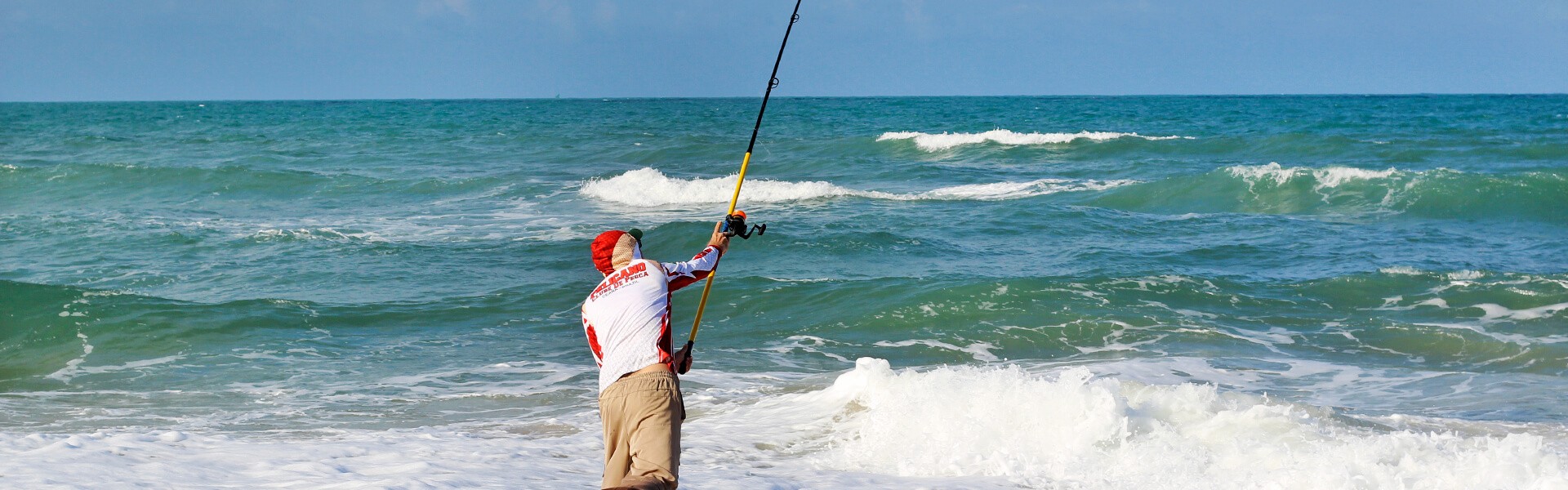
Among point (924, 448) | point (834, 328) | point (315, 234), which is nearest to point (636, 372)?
point (924, 448)

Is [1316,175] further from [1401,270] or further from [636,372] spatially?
[636,372]

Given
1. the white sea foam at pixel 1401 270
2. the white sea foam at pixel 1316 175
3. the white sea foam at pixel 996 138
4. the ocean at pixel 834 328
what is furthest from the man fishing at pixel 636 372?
the white sea foam at pixel 996 138

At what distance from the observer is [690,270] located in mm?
4254

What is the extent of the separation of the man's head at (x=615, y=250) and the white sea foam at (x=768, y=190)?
15812 millimetres

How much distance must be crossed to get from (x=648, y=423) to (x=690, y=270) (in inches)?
23.3

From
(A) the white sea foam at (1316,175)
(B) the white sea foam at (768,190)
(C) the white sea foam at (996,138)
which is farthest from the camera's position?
(C) the white sea foam at (996,138)

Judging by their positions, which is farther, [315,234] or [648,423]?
[315,234]

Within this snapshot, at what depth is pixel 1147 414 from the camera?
6.12 meters

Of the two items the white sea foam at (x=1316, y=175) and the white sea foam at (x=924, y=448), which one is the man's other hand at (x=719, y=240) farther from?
the white sea foam at (x=1316, y=175)

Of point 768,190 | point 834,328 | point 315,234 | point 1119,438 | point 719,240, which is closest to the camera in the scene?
point 719,240

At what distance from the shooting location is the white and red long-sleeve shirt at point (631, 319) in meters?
4.03

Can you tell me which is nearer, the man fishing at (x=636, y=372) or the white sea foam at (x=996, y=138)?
the man fishing at (x=636, y=372)

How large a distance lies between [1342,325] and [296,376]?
331 inches

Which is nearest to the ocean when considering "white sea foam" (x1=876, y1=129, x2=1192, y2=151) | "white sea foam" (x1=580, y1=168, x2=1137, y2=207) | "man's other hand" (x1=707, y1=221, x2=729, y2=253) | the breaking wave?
the breaking wave
